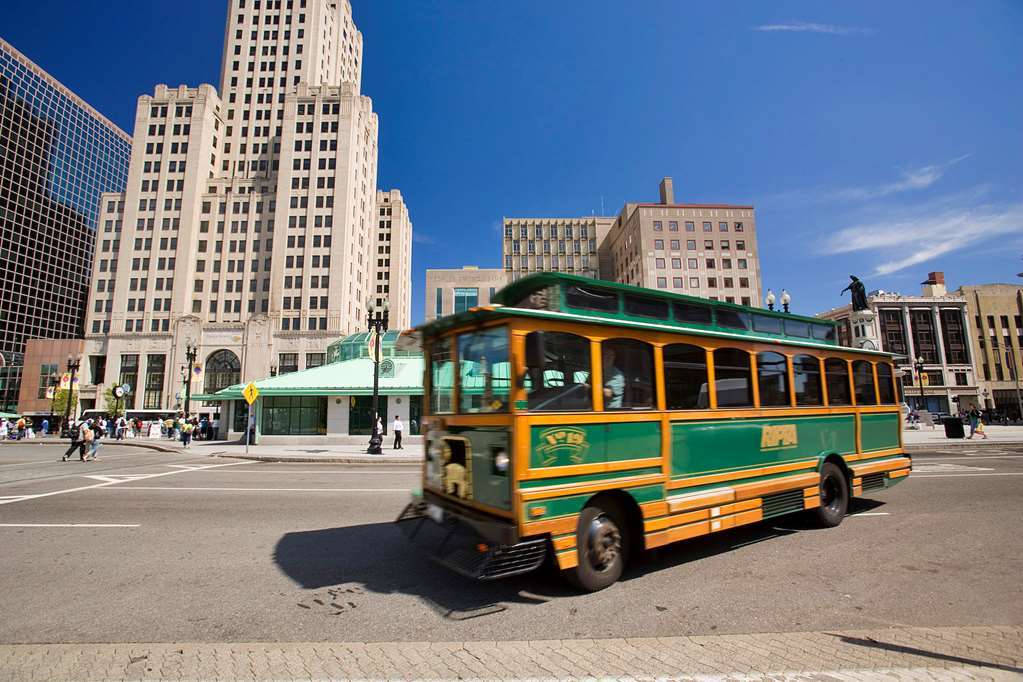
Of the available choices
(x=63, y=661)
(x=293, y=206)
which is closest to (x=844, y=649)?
(x=63, y=661)

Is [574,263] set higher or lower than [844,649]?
higher

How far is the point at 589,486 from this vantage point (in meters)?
4.61

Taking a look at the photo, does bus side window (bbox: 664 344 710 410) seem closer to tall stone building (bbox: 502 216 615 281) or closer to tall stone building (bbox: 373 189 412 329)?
tall stone building (bbox: 502 216 615 281)

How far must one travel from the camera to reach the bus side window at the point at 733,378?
598 cm

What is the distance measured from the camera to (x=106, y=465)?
16359 millimetres

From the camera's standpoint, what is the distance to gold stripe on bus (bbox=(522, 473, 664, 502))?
14.0 ft

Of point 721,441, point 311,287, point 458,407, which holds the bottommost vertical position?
point 721,441

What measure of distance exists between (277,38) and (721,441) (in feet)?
349

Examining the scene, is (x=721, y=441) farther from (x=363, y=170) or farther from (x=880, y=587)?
(x=363, y=170)

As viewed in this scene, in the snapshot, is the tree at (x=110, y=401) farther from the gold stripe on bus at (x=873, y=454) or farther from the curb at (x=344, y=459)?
the gold stripe on bus at (x=873, y=454)

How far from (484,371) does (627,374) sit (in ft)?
5.31

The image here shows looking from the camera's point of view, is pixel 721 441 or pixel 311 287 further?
pixel 311 287

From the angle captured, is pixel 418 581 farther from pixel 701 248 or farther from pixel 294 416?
pixel 701 248

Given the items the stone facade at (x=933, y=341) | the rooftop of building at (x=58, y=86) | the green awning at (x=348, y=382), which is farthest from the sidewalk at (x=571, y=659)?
the rooftop of building at (x=58, y=86)
